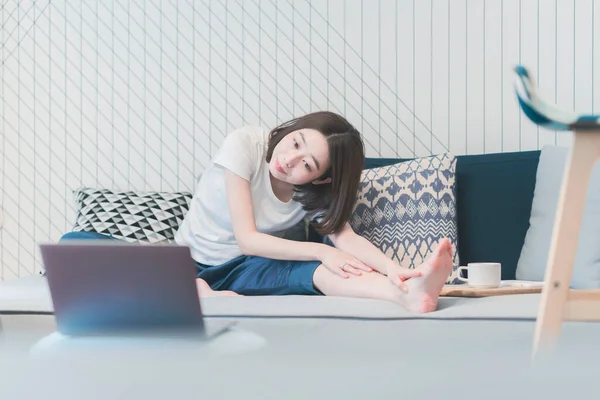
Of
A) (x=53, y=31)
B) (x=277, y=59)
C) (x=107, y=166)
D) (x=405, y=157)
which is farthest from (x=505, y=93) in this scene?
(x=53, y=31)

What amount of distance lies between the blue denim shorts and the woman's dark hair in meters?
0.19

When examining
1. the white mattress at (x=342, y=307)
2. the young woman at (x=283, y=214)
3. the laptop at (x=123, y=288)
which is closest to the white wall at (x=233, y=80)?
the young woman at (x=283, y=214)

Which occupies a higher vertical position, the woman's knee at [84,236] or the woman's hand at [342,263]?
the woman's knee at [84,236]

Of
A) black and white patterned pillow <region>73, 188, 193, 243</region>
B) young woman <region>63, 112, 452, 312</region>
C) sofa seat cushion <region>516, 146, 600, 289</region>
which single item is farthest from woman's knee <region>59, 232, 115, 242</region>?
sofa seat cushion <region>516, 146, 600, 289</region>

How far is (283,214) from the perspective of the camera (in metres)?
2.38

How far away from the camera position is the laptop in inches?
41.8

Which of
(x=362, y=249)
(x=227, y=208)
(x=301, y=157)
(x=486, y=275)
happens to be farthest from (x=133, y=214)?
(x=486, y=275)

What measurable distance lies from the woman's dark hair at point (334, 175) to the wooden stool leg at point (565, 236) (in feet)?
3.75

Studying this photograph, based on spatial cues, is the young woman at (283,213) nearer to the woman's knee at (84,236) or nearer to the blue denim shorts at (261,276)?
the blue denim shorts at (261,276)

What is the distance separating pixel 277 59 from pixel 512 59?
0.99 meters

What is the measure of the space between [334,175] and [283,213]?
0.25m

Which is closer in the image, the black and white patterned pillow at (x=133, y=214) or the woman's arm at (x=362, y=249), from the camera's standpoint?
the woman's arm at (x=362, y=249)

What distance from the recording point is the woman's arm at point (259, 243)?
6.66 ft

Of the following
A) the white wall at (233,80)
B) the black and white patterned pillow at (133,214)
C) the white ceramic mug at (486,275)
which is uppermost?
the white wall at (233,80)
